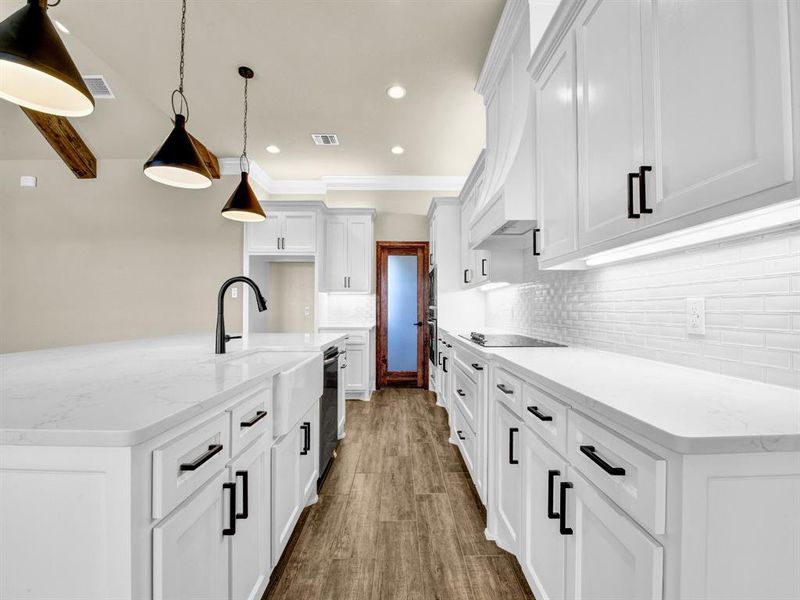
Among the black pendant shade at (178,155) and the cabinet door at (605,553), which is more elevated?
the black pendant shade at (178,155)

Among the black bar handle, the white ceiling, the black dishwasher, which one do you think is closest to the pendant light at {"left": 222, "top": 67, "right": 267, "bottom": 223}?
the white ceiling

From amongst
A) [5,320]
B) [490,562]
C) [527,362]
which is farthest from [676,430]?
[5,320]

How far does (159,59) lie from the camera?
2.94m

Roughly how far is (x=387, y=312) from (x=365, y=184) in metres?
1.86

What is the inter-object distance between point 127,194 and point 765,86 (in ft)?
19.5

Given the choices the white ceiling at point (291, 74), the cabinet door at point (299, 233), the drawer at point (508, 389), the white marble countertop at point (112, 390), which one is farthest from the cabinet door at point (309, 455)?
the cabinet door at point (299, 233)

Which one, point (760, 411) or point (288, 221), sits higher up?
point (288, 221)

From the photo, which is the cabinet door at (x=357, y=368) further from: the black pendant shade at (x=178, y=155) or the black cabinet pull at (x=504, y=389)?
the black cabinet pull at (x=504, y=389)

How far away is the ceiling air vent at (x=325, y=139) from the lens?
13.6ft

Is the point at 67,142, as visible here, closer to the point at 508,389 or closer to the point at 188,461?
the point at 188,461

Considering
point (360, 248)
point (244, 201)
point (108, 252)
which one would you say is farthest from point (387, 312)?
point (108, 252)

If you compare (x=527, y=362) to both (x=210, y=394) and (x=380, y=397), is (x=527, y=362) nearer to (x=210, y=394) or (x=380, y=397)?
(x=210, y=394)

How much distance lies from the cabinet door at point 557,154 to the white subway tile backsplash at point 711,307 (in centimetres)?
33

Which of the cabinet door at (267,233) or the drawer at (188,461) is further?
the cabinet door at (267,233)
